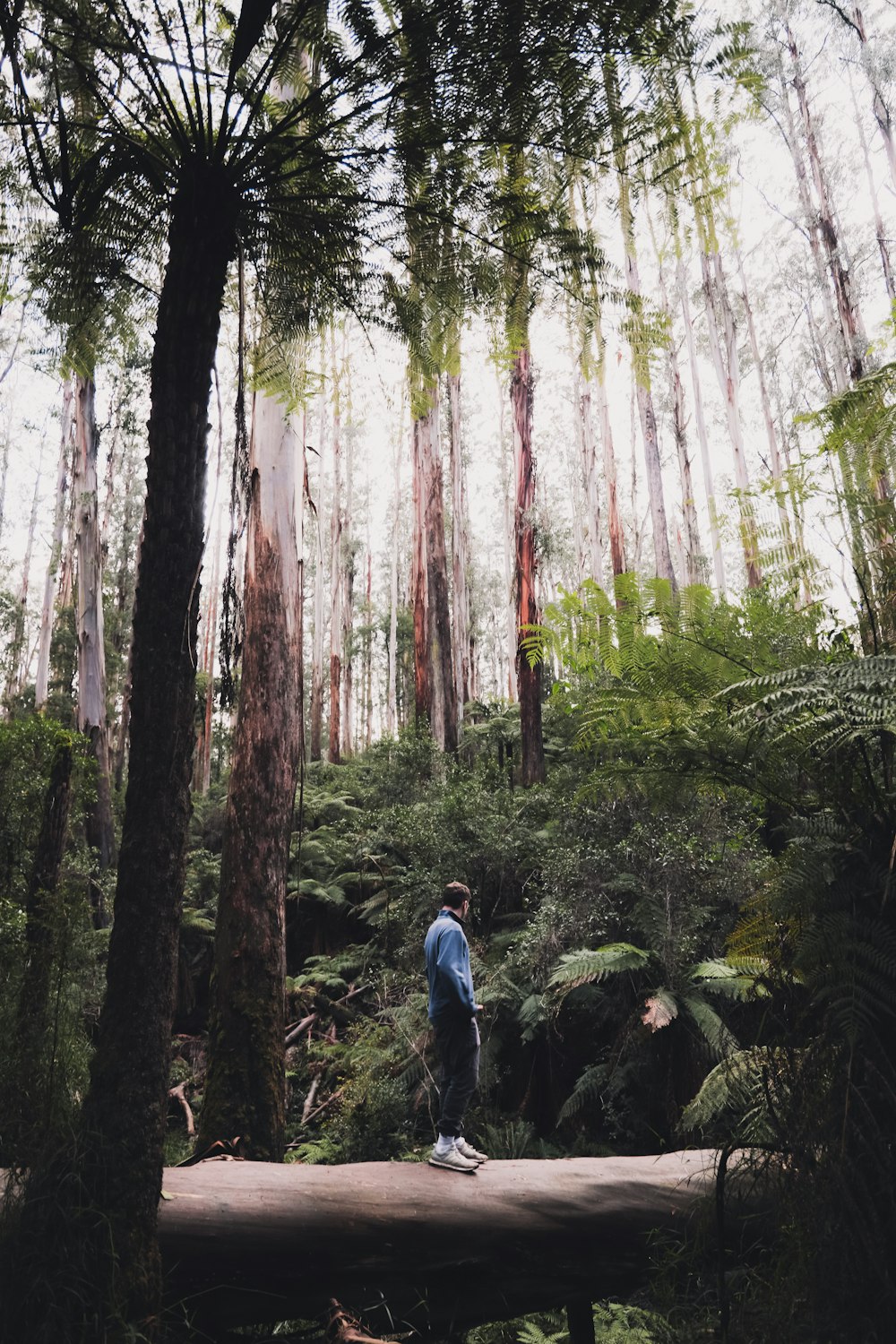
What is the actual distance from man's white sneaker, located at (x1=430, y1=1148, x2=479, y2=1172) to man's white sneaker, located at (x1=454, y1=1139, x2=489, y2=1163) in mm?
28

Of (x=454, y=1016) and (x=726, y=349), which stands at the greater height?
(x=726, y=349)

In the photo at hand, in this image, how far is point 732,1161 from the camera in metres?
3.66

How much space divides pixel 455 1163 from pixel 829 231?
1976cm

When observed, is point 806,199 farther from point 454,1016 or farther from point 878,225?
point 454,1016

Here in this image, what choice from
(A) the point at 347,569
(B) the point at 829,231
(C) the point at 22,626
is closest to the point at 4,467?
(C) the point at 22,626

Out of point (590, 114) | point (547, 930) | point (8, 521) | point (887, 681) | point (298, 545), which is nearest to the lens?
point (887, 681)

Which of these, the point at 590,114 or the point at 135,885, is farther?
the point at 590,114

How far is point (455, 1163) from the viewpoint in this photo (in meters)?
3.76

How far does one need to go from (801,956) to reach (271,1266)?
2504 millimetres

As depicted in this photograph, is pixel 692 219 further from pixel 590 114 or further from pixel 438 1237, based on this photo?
pixel 438 1237

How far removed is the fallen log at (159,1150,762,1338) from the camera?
10.1 feet

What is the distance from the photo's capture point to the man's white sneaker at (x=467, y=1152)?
3.87m

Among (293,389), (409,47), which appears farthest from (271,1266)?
(409,47)

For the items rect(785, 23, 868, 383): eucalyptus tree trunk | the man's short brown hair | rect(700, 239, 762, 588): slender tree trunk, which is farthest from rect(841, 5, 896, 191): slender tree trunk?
the man's short brown hair
